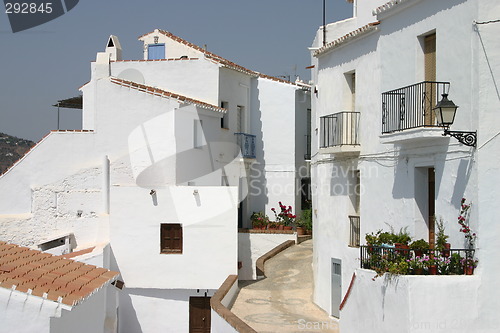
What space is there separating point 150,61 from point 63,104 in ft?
22.8

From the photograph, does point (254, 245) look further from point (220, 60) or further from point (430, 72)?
point (430, 72)

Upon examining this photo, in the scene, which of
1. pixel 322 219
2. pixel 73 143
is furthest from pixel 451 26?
pixel 73 143

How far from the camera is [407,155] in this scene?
16.4 m

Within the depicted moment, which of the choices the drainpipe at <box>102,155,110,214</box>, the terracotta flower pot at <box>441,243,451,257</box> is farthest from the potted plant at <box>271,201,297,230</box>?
the terracotta flower pot at <box>441,243,451,257</box>

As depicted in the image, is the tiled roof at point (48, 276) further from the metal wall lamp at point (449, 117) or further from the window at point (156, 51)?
the window at point (156, 51)

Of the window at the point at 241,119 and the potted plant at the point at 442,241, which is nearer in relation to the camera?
the potted plant at the point at 442,241

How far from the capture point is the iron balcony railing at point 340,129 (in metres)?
19.5

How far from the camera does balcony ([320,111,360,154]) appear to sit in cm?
1936

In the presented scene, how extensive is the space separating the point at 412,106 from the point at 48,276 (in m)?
8.83

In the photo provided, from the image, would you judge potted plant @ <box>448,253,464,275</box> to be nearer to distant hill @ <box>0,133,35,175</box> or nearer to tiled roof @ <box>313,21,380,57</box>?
tiled roof @ <box>313,21,380,57</box>

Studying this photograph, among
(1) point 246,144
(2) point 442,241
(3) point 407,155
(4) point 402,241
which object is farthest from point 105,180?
(2) point 442,241

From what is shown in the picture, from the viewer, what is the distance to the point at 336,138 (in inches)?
788

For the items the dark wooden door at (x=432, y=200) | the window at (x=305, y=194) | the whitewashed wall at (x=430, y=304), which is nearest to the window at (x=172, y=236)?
the window at (x=305, y=194)

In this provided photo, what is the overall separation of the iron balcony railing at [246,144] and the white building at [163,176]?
0.21 ft
